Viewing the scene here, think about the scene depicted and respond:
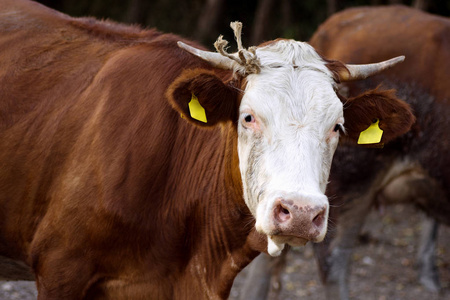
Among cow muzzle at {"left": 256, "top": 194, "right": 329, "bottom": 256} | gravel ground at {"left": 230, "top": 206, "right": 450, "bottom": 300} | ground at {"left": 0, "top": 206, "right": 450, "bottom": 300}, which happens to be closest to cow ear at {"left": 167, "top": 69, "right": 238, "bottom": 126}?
cow muzzle at {"left": 256, "top": 194, "right": 329, "bottom": 256}

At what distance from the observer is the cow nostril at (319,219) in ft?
9.66

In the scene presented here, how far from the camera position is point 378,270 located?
24.0ft

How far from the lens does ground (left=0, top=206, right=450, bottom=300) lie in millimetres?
6551

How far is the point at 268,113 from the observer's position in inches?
127

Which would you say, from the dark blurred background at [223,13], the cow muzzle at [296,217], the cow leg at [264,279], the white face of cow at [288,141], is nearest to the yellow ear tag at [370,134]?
the white face of cow at [288,141]

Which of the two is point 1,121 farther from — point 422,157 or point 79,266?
point 422,157

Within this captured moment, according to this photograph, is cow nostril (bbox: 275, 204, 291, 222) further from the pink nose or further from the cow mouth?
the cow mouth

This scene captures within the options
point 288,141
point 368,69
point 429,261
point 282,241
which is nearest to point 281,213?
point 282,241

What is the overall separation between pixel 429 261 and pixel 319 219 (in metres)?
4.43

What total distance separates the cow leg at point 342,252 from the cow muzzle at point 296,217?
2744 mm

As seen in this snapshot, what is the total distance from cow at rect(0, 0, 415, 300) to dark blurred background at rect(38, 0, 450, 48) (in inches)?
297

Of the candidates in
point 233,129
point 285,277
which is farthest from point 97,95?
point 285,277

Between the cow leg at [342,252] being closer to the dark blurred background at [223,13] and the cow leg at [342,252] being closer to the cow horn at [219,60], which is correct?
the cow horn at [219,60]

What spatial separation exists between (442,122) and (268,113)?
9.18ft
